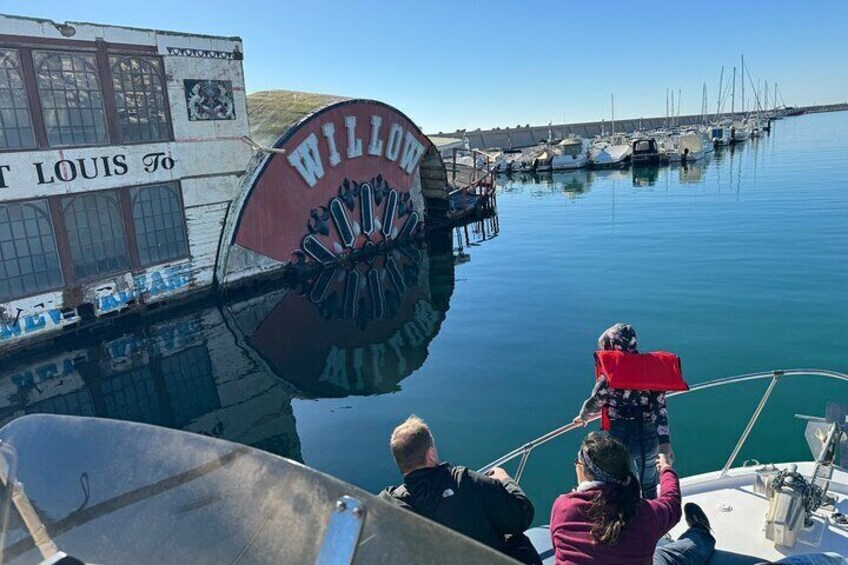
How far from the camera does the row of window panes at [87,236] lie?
643 inches

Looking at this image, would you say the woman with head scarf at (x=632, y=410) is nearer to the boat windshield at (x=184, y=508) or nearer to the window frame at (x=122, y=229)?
the boat windshield at (x=184, y=508)

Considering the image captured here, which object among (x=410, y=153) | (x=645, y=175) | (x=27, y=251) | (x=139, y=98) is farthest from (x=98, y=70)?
(x=645, y=175)

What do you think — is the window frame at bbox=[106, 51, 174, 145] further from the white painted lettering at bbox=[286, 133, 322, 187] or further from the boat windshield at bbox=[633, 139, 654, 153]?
the boat windshield at bbox=[633, 139, 654, 153]

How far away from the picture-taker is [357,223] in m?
26.8

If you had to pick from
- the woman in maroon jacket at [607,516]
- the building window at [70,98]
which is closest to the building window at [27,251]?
the building window at [70,98]

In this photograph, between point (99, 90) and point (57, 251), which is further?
point (99, 90)

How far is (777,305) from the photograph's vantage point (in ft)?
50.4

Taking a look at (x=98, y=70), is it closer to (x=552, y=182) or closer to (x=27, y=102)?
(x=27, y=102)

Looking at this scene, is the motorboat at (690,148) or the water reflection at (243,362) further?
the motorboat at (690,148)

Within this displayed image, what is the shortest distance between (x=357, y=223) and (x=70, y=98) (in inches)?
485

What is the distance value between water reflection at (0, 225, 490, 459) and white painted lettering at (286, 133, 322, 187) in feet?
16.6

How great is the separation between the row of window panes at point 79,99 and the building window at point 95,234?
5.86 ft

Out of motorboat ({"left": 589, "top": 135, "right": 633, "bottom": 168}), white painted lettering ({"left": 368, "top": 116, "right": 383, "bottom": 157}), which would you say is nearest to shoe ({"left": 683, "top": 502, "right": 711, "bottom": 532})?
white painted lettering ({"left": 368, "top": 116, "right": 383, "bottom": 157})

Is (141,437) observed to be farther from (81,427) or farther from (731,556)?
(731,556)
